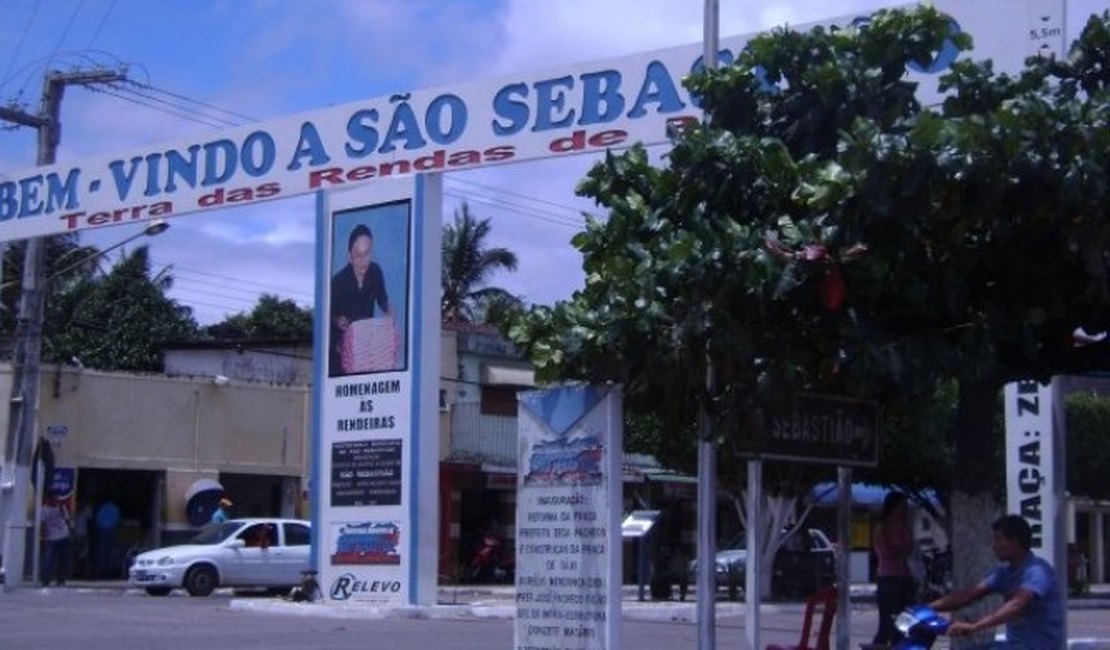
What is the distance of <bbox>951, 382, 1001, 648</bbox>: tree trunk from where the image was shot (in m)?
10.5

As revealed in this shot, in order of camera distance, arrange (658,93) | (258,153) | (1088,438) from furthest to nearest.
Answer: (1088,438) → (258,153) → (658,93)

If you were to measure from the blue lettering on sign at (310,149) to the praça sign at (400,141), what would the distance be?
0.6 inches

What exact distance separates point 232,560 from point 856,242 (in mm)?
24711

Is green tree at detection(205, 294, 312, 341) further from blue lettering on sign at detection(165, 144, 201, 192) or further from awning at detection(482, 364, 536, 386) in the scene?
blue lettering on sign at detection(165, 144, 201, 192)

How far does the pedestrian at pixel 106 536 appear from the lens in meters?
38.2

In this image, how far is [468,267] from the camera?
58.4m

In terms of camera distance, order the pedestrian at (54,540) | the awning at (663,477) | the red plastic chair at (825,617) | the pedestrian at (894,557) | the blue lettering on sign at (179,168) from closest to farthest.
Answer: the red plastic chair at (825,617) → the pedestrian at (894,557) → the blue lettering on sign at (179,168) → the pedestrian at (54,540) → the awning at (663,477)

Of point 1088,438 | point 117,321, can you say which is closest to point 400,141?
Answer: point 1088,438

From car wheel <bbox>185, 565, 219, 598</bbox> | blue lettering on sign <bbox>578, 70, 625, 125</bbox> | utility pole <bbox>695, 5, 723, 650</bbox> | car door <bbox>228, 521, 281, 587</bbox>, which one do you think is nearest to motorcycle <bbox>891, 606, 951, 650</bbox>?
utility pole <bbox>695, 5, 723, 650</bbox>

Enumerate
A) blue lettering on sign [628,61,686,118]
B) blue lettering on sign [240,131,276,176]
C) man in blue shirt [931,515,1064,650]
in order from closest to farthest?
man in blue shirt [931,515,1064,650] < blue lettering on sign [628,61,686,118] < blue lettering on sign [240,131,276,176]

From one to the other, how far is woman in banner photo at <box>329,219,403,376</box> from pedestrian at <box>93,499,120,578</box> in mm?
14626

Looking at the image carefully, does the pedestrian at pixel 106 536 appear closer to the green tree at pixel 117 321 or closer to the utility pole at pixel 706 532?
the green tree at pixel 117 321

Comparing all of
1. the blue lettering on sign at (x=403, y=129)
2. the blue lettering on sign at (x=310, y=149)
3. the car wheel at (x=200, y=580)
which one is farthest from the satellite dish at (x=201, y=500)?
the blue lettering on sign at (x=403, y=129)

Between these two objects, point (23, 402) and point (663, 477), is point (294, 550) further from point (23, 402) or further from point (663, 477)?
point (663, 477)
